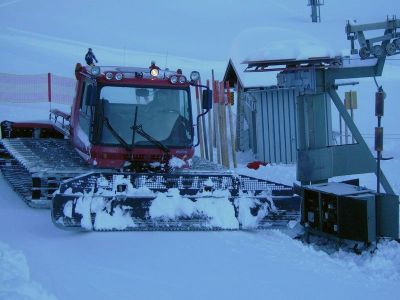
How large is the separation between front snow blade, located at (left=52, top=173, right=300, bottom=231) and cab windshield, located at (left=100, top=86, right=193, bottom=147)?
1.23 meters

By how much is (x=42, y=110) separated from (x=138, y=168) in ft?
46.0

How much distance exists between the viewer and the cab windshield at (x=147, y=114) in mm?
8727

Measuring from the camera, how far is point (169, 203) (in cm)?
732

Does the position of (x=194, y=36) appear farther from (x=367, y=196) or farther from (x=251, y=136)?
(x=367, y=196)

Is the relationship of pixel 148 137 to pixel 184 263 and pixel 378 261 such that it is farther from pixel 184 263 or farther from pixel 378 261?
pixel 378 261

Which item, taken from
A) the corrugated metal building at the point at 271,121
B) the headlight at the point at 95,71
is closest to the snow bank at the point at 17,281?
the headlight at the point at 95,71

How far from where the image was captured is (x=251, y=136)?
17469 millimetres

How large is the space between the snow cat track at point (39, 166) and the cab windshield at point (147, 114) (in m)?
0.70

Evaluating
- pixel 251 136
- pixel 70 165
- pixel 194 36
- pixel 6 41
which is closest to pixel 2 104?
pixel 251 136

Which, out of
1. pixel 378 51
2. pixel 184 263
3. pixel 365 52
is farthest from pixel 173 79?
pixel 184 263

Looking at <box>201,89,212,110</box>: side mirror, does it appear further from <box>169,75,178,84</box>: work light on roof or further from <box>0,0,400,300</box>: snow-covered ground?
<box>0,0,400,300</box>: snow-covered ground

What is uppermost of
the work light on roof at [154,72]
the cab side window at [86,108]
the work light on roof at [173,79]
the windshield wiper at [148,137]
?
the work light on roof at [154,72]

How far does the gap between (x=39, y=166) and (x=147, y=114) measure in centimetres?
157

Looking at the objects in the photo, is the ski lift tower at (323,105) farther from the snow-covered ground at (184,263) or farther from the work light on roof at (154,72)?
the work light on roof at (154,72)
